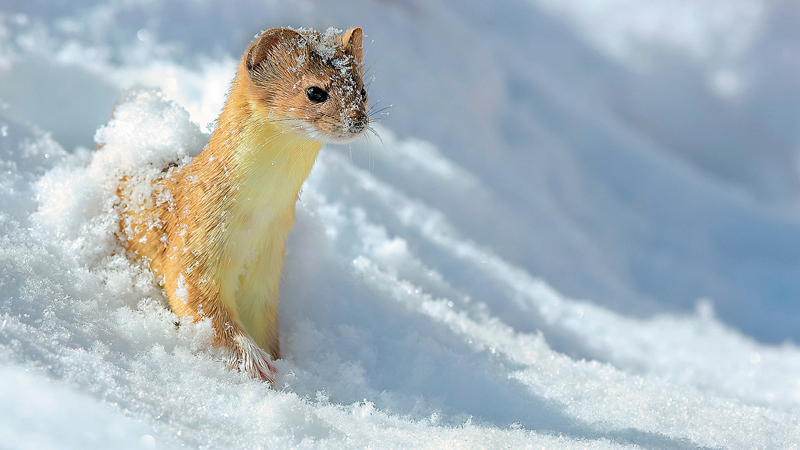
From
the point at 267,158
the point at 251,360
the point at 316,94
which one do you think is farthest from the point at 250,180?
the point at 251,360

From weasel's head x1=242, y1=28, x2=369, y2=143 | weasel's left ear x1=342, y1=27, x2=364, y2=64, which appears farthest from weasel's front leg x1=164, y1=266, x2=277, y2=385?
weasel's left ear x1=342, y1=27, x2=364, y2=64

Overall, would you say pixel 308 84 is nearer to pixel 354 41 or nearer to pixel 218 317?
pixel 354 41

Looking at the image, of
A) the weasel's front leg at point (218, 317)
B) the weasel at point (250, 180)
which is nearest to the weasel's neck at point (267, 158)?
the weasel at point (250, 180)

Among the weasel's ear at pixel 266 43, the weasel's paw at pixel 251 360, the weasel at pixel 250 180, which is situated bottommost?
the weasel's paw at pixel 251 360

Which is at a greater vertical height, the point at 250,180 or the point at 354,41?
the point at 354,41

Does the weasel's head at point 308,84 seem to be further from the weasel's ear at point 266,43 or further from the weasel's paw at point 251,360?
the weasel's paw at point 251,360

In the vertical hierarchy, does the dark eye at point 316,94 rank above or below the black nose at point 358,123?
above
